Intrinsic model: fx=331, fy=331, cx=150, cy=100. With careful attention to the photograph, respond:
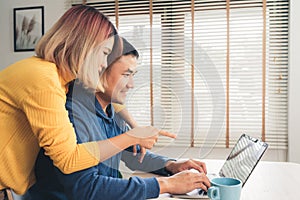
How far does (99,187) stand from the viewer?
0.83 meters

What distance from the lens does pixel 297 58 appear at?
8.05 feet

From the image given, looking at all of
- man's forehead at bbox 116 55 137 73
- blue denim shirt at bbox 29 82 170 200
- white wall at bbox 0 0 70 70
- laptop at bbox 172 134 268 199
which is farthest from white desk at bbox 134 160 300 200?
white wall at bbox 0 0 70 70

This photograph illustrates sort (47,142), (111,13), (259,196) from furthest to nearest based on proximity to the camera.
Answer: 1. (111,13)
2. (259,196)
3. (47,142)

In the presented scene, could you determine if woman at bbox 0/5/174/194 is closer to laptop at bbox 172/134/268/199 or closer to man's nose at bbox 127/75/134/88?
man's nose at bbox 127/75/134/88

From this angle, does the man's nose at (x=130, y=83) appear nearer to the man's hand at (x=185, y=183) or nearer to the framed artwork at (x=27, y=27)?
the man's hand at (x=185, y=183)

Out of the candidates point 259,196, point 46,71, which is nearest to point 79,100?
point 46,71

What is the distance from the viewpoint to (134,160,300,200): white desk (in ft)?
3.43

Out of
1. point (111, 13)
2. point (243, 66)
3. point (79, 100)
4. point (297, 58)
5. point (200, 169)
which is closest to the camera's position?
point (79, 100)

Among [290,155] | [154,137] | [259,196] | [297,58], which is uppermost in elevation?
[297,58]

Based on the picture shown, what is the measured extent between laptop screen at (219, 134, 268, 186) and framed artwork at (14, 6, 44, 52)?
2.40 metres

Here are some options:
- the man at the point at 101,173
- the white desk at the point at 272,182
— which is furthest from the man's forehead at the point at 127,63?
the white desk at the point at 272,182

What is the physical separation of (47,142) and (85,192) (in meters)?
0.16

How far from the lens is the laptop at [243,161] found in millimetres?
999

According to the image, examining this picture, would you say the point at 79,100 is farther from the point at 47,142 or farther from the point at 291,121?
the point at 291,121
